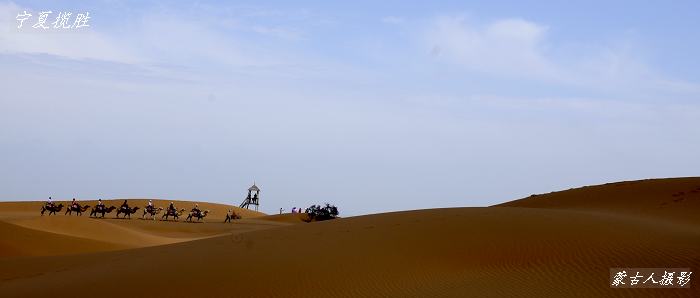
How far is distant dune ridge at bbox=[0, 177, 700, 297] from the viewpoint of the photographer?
449 inches

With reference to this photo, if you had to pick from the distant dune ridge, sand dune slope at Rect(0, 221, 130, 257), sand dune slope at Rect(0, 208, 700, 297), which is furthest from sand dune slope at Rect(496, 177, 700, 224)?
sand dune slope at Rect(0, 221, 130, 257)

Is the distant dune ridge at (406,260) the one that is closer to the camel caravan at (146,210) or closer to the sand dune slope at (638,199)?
the sand dune slope at (638,199)

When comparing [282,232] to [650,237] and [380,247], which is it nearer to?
[380,247]

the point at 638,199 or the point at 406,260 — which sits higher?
the point at 638,199

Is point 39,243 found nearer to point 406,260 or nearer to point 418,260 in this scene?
point 406,260

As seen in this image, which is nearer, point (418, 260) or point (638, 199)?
point (418, 260)

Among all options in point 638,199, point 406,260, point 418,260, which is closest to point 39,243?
point 406,260

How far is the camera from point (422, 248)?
14352 millimetres

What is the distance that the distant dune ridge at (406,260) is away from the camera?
11.4 meters

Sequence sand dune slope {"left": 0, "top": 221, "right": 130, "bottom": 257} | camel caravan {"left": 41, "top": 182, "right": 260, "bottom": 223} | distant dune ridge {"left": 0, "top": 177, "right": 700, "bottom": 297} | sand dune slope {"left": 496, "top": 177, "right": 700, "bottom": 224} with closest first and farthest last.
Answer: distant dune ridge {"left": 0, "top": 177, "right": 700, "bottom": 297} < sand dune slope {"left": 496, "top": 177, "right": 700, "bottom": 224} < sand dune slope {"left": 0, "top": 221, "right": 130, "bottom": 257} < camel caravan {"left": 41, "top": 182, "right": 260, "bottom": 223}

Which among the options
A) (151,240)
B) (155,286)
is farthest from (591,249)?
(151,240)

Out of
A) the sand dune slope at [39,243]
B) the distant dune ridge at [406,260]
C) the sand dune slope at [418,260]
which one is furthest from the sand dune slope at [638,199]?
the sand dune slope at [39,243]

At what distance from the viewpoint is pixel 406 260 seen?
13.4 metres

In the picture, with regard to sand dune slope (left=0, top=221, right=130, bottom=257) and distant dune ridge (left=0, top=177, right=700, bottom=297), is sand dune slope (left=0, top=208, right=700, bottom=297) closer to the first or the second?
distant dune ridge (left=0, top=177, right=700, bottom=297)
